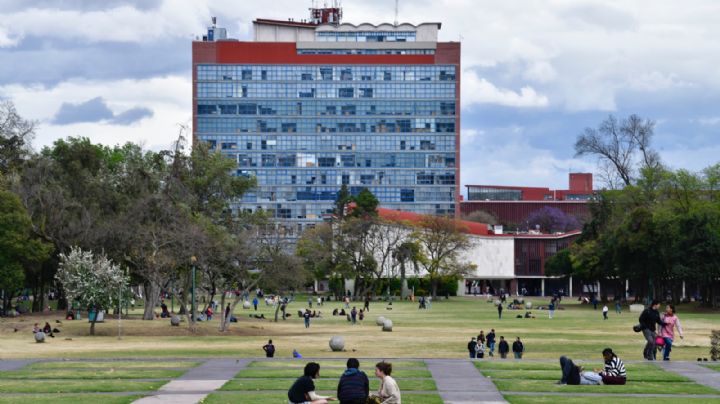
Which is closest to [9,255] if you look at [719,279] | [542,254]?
[719,279]

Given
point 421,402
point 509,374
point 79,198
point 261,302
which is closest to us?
point 421,402

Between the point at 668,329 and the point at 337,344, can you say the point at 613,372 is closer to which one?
the point at 668,329

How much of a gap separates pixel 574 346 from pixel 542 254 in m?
133

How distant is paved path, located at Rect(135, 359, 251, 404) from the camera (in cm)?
3117

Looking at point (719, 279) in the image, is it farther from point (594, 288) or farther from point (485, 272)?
point (485, 272)

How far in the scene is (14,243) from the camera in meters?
83.8

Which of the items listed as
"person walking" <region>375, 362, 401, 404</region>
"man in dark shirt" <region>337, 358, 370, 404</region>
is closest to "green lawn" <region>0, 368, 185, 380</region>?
"person walking" <region>375, 362, 401, 404</region>

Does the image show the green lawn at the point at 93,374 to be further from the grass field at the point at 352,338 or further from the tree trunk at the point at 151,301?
the tree trunk at the point at 151,301

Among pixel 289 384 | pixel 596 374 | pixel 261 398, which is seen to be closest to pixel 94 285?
pixel 289 384

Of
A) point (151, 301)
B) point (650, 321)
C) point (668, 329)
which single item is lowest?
point (668, 329)

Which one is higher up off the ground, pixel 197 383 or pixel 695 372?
pixel 695 372

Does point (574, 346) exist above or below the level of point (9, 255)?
below

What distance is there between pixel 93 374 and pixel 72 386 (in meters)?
3.51

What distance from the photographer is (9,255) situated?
280 feet
